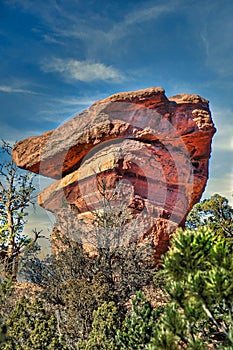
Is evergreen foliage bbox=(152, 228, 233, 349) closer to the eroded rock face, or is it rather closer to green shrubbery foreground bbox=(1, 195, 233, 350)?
green shrubbery foreground bbox=(1, 195, 233, 350)

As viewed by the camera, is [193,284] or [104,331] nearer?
[193,284]

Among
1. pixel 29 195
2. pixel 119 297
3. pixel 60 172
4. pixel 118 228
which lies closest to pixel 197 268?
pixel 119 297

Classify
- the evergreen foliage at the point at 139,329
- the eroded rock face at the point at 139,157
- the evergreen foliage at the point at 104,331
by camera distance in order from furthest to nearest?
1. the eroded rock face at the point at 139,157
2. the evergreen foliage at the point at 104,331
3. the evergreen foliage at the point at 139,329

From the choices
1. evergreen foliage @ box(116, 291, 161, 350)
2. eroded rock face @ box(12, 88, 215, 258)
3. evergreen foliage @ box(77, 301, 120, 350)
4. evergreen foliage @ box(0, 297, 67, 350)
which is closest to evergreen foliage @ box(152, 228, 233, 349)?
evergreen foliage @ box(116, 291, 161, 350)

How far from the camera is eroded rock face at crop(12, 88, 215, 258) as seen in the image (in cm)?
1422

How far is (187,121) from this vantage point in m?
14.8

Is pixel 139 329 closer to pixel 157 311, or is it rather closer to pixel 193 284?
pixel 157 311

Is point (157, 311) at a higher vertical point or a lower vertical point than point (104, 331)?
higher

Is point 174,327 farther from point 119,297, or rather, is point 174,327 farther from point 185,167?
point 185,167

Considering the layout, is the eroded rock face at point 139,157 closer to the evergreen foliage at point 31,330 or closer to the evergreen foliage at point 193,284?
the evergreen foliage at point 31,330

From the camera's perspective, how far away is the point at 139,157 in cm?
1448

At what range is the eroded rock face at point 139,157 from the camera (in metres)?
14.2

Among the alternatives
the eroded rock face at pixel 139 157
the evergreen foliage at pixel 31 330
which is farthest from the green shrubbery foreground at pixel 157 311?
the eroded rock face at pixel 139 157

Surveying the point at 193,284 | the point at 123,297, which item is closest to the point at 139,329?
the point at 193,284
